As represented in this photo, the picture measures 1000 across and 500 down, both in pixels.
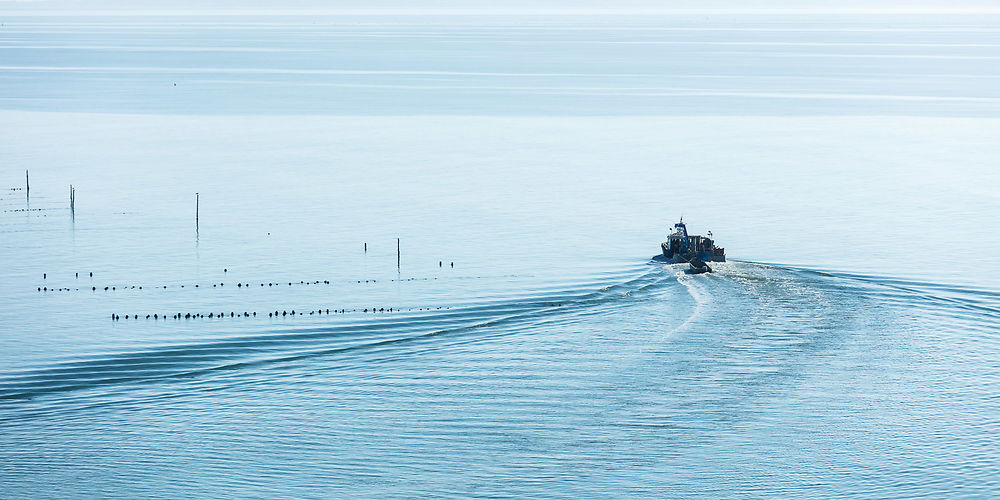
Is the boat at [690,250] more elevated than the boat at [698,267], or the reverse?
the boat at [690,250]

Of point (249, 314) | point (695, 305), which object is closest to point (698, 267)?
point (695, 305)

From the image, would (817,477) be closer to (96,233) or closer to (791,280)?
(791,280)

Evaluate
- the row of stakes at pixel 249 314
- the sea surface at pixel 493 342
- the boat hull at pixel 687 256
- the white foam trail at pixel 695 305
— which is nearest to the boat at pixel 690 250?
the boat hull at pixel 687 256

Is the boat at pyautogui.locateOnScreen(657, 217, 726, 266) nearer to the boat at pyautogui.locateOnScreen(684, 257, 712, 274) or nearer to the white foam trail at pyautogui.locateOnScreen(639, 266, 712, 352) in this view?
the boat at pyautogui.locateOnScreen(684, 257, 712, 274)

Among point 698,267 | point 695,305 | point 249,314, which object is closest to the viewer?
point 249,314

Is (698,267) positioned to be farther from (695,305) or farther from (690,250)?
(695,305)

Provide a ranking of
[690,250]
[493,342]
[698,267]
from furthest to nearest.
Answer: [690,250] → [698,267] → [493,342]

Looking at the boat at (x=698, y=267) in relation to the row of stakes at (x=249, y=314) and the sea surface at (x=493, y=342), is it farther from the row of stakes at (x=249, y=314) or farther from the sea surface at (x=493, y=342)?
the row of stakes at (x=249, y=314)

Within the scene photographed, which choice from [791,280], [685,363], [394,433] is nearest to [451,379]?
[394,433]
